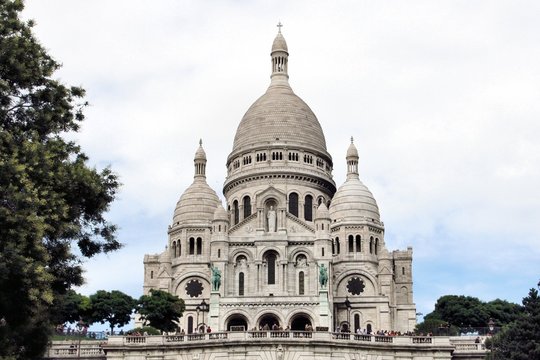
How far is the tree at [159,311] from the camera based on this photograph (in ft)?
270

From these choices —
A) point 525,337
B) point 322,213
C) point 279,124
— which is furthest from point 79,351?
point 279,124

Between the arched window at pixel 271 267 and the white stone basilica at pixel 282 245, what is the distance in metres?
0.10

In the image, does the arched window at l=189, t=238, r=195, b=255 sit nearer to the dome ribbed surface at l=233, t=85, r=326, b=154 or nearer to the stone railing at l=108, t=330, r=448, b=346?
the dome ribbed surface at l=233, t=85, r=326, b=154

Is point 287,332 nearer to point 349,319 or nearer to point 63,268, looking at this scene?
point 63,268

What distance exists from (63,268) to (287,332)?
19.7 m

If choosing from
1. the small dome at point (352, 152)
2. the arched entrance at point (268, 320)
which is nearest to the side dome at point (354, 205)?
the small dome at point (352, 152)

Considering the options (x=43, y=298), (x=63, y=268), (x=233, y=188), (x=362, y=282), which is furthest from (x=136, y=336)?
(x=233, y=188)

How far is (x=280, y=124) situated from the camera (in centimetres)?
11562

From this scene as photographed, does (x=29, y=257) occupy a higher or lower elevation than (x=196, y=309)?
lower

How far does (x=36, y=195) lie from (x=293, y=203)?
79996 mm

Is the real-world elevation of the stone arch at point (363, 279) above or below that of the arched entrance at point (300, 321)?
above

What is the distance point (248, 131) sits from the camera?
117312 mm

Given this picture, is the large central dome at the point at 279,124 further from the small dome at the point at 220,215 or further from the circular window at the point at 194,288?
the circular window at the point at 194,288

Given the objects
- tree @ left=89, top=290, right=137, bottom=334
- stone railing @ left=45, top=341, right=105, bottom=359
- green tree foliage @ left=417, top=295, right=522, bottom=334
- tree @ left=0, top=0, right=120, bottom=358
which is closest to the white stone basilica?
green tree foliage @ left=417, top=295, right=522, bottom=334
